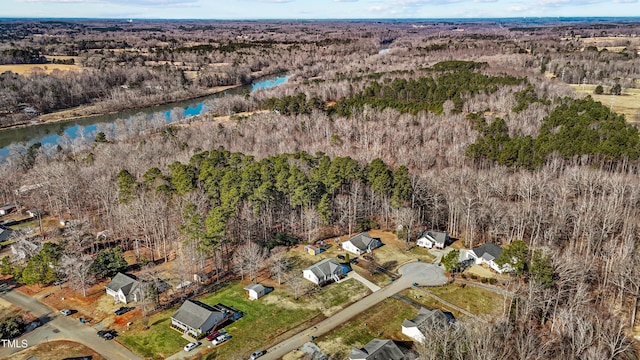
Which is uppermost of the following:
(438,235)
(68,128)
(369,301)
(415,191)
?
(415,191)

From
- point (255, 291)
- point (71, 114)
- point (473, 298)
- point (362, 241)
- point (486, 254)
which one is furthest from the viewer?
point (71, 114)

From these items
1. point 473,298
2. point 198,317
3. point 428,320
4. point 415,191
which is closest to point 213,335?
point 198,317

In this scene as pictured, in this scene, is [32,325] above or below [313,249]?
below

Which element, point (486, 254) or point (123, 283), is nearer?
point (123, 283)

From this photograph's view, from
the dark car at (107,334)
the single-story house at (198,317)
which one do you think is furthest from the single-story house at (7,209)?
the single-story house at (198,317)

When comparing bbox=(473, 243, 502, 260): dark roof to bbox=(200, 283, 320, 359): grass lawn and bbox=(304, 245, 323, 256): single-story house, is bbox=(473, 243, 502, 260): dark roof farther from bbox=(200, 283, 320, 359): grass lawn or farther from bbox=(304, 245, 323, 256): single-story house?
bbox=(200, 283, 320, 359): grass lawn

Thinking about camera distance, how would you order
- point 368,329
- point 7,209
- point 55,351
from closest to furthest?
point 55,351
point 368,329
point 7,209

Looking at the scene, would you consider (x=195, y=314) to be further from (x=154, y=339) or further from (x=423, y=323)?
(x=423, y=323)

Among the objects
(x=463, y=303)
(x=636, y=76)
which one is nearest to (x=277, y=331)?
(x=463, y=303)
